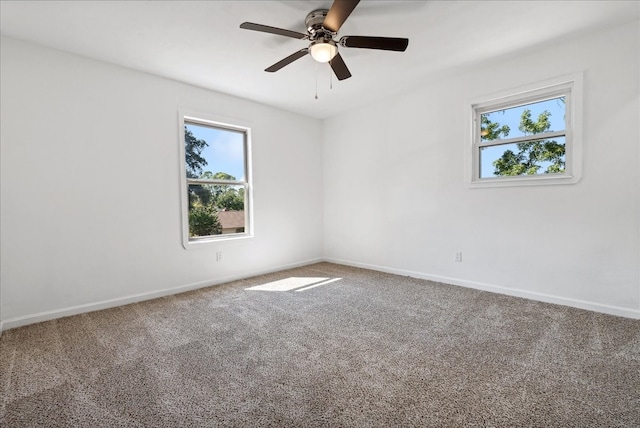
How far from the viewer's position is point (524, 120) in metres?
3.17

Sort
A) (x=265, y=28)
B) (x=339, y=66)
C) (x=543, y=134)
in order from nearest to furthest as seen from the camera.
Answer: (x=265, y=28)
(x=339, y=66)
(x=543, y=134)

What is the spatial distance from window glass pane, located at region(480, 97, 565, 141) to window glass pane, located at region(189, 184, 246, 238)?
128 inches

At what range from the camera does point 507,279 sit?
3225mm

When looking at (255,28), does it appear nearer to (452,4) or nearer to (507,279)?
(452,4)

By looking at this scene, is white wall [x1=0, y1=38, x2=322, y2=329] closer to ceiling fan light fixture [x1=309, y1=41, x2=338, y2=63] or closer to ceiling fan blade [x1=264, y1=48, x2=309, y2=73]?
ceiling fan blade [x1=264, y1=48, x2=309, y2=73]

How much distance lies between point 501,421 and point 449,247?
2460 mm

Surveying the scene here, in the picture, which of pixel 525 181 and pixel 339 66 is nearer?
pixel 339 66

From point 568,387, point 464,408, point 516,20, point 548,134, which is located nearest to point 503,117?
point 548,134

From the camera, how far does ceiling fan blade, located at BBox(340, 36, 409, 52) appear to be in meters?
2.12

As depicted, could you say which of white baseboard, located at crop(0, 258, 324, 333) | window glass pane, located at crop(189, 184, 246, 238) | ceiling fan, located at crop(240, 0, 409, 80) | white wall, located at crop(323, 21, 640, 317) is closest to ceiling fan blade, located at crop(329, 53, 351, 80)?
ceiling fan, located at crop(240, 0, 409, 80)

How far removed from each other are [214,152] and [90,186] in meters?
1.45

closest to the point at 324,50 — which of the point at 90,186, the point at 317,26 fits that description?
the point at 317,26

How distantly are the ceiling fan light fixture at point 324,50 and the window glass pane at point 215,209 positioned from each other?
226 cm

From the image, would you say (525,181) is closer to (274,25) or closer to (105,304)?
(274,25)
